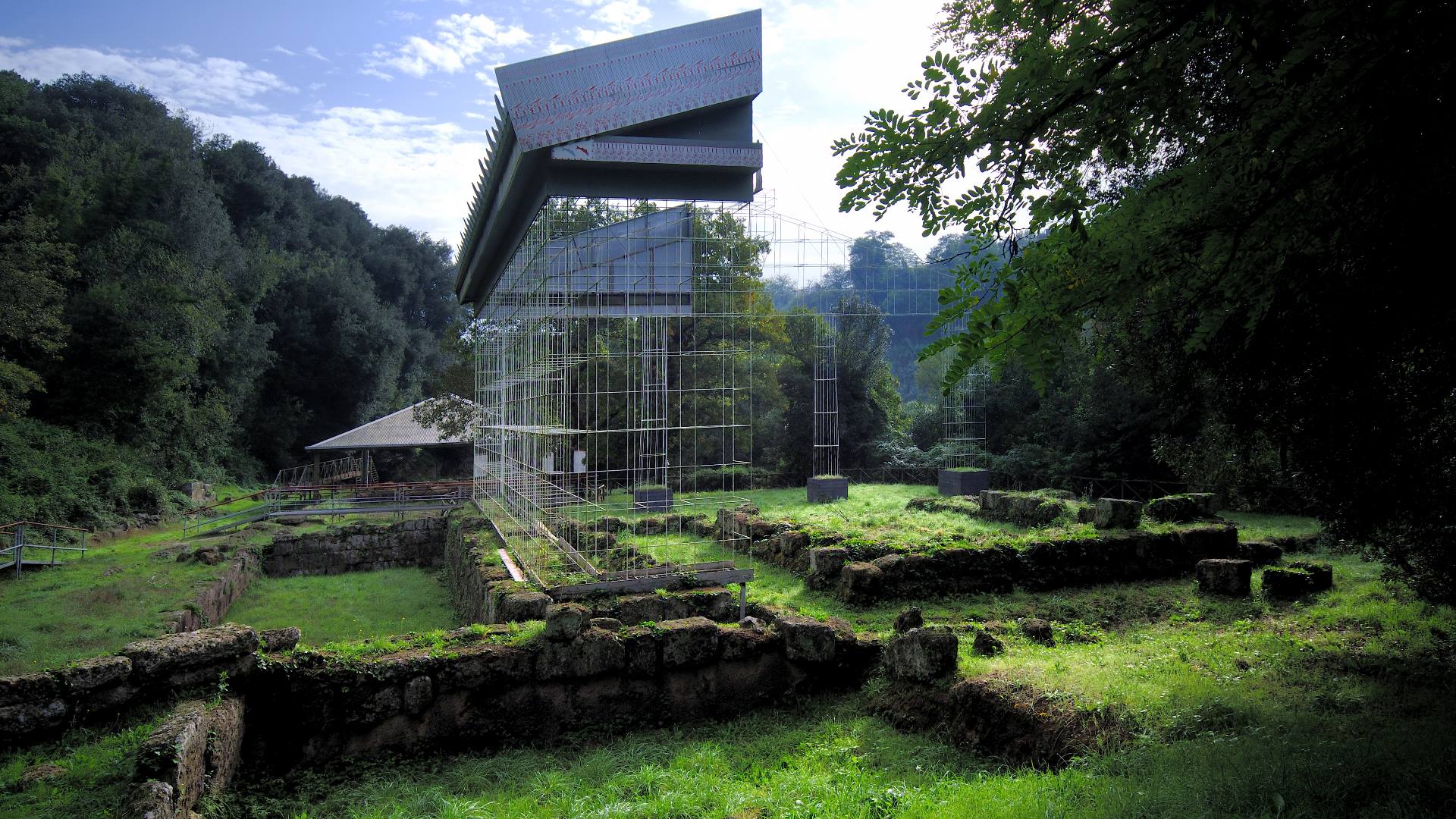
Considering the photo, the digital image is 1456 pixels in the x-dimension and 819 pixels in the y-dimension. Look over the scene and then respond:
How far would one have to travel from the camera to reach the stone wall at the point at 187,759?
14.2 ft

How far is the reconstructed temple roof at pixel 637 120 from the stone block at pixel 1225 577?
26.9 feet

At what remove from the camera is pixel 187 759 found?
4789mm

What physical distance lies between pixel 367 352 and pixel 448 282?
40.8 ft

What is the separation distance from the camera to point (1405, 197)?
128 inches

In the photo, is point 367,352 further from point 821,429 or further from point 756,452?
point 821,429

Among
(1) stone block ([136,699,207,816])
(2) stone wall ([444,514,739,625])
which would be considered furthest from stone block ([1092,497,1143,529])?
(1) stone block ([136,699,207,816])

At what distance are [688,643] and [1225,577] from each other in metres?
7.13

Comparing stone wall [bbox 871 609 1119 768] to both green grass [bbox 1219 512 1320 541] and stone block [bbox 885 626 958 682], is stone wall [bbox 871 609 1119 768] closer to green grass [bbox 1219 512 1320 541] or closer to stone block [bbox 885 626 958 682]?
stone block [bbox 885 626 958 682]

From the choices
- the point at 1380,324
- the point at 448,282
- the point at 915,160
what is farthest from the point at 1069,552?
the point at 448,282

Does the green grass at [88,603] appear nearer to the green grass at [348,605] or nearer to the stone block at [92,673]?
the green grass at [348,605]

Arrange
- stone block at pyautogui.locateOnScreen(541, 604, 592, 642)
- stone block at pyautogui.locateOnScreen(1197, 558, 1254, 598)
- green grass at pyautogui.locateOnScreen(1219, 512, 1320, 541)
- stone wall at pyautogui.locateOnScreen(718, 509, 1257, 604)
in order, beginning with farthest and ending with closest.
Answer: green grass at pyautogui.locateOnScreen(1219, 512, 1320, 541) < stone wall at pyautogui.locateOnScreen(718, 509, 1257, 604) < stone block at pyautogui.locateOnScreen(1197, 558, 1254, 598) < stone block at pyautogui.locateOnScreen(541, 604, 592, 642)

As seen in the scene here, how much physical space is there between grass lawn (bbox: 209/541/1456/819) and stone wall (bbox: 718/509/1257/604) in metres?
2.62

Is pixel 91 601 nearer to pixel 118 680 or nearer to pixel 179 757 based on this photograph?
pixel 118 680

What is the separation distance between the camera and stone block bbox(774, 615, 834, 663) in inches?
289
